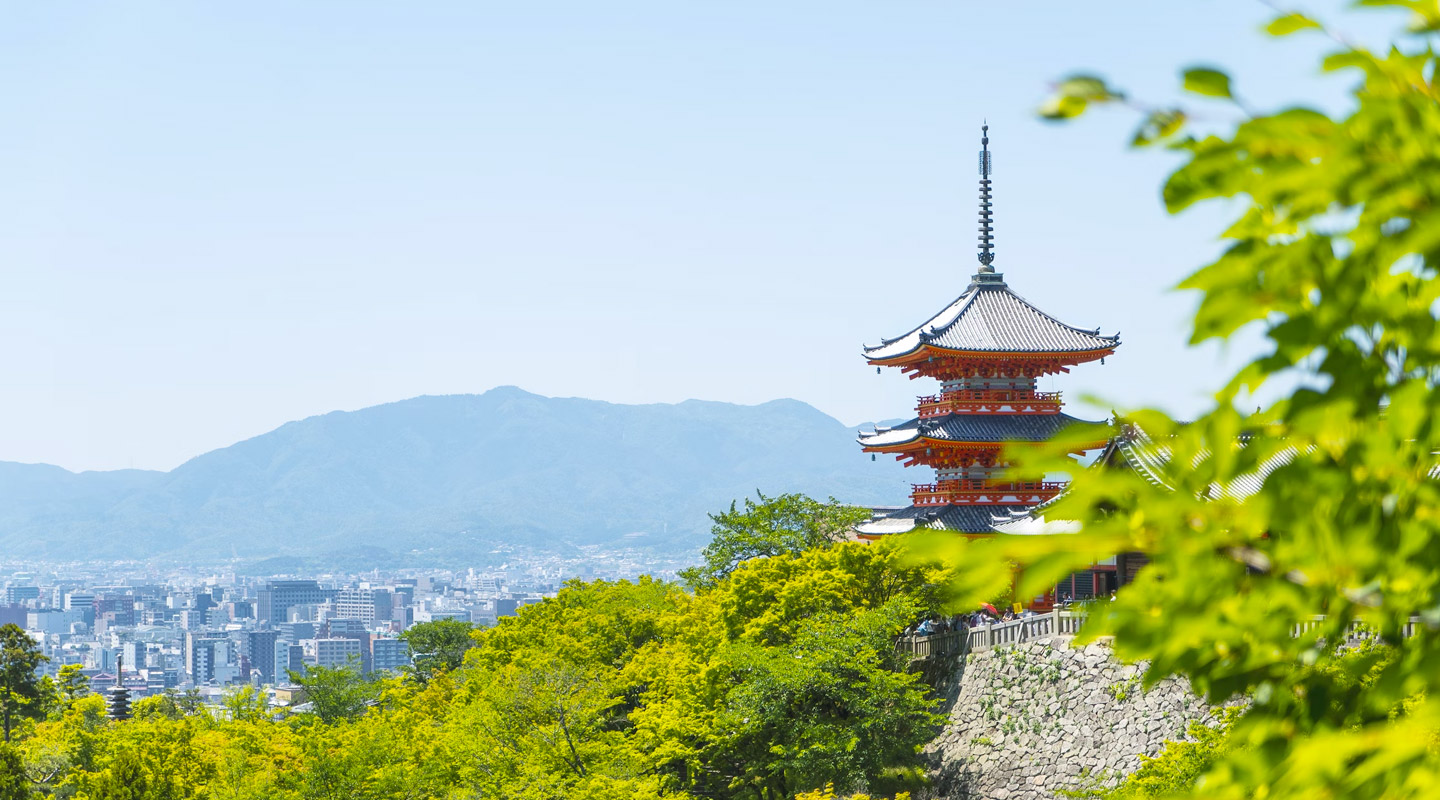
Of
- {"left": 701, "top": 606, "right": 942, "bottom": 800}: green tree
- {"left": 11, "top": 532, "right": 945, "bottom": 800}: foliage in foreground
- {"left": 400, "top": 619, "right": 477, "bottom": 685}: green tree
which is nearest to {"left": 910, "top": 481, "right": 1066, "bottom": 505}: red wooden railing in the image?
{"left": 11, "top": 532, "right": 945, "bottom": 800}: foliage in foreground

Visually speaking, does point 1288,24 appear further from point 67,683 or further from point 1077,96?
point 67,683

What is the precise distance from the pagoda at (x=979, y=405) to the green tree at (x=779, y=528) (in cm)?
147

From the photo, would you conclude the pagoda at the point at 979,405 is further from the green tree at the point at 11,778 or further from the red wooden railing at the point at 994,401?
the green tree at the point at 11,778

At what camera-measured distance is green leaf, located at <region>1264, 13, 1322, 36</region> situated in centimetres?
229

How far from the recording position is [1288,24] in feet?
7.57

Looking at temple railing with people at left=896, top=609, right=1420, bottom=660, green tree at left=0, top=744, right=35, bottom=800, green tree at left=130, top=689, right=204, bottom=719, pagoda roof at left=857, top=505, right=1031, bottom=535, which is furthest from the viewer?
green tree at left=130, top=689, right=204, bottom=719

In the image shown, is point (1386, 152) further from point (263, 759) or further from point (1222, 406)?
point (263, 759)

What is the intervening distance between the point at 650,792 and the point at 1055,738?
6.63 metres

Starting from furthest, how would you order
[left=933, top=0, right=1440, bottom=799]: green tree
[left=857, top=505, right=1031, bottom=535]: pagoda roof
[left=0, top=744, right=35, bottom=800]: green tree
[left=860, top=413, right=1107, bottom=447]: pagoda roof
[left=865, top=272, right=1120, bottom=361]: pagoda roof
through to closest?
[left=865, top=272, right=1120, bottom=361]: pagoda roof → [left=860, top=413, right=1107, bottom=447]: pagoda roof → [left=857, top=505, right=1031, bottom=535]: pagoda roof → [left=0, top=744, right=35, bottom=800]: green tree → [left=933, top=0, right=1440, bottom=799]: green tree

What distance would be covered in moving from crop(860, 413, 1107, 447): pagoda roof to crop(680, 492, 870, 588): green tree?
272 centimetres

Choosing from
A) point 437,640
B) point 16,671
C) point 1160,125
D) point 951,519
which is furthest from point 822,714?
point 437,640

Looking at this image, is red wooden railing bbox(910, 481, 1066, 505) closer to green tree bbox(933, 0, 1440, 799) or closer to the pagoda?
the pagoda

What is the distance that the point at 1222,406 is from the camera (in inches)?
91.2

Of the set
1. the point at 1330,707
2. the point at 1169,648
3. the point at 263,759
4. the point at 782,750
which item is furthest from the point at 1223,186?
the point at 263,759
